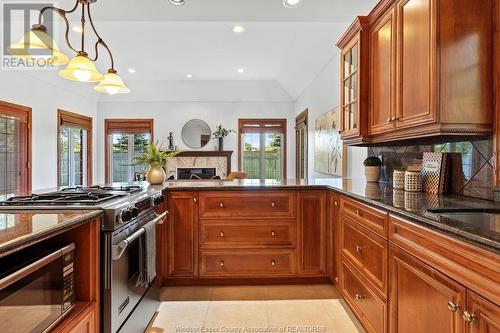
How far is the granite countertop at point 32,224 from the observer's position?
3.12ft

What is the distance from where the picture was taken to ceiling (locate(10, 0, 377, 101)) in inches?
111

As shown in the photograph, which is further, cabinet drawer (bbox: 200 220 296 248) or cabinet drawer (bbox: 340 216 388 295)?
cabinet drawer (bbox: 200 220 296 248)

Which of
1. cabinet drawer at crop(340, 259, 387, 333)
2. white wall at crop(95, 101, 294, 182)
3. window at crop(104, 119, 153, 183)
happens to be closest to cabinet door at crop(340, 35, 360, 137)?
cabinet drawer at crop(340, 259, 387, 333)

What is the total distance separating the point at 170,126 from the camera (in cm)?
810

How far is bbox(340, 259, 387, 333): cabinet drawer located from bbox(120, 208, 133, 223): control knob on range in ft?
4.63

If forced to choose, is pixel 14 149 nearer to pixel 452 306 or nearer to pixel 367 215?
pixel 367 215

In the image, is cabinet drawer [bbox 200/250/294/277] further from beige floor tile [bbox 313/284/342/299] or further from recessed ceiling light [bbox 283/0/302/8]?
recessed ceiling light [bbox 283/0/302/8]

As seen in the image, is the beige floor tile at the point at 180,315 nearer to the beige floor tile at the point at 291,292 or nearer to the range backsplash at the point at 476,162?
the beige floor tile at the point at 291,292

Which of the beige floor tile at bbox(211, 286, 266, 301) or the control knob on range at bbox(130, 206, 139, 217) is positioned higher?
the control knob on range at bbox(130, 206, 139, 217)

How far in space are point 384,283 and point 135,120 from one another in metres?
7.53

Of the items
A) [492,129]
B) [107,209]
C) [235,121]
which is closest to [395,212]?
[492,129]

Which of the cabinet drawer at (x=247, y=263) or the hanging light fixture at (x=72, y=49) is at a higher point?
the hanging light fixture at (x=72, y=49)

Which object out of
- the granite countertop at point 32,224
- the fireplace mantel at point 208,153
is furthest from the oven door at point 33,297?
the fireplace mantel at point 208,153

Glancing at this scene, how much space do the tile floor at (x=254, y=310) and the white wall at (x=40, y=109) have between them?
426cm
